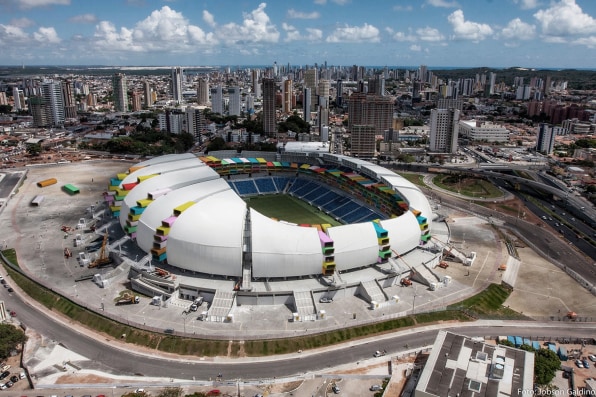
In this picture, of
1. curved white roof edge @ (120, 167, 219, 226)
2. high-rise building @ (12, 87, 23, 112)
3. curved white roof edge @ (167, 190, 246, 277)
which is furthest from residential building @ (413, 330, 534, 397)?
high-rise building @ (12, 87, 23, 112)

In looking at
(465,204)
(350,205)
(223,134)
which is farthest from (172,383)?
(223,134)

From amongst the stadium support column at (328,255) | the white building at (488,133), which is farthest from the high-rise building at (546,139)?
the stadium support column at (328,255)

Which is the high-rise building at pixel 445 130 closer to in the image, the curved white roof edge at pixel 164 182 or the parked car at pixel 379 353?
the curved white roof edge at pixel 164 182

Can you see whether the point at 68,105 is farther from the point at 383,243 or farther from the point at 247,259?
the point at 383,243

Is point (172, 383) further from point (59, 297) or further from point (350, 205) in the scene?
point (350, 205)

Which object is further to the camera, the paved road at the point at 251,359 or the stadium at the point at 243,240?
the stadium at the point at 243,240

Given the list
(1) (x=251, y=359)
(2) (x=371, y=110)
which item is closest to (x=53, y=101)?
(2) (x=371, y=110)

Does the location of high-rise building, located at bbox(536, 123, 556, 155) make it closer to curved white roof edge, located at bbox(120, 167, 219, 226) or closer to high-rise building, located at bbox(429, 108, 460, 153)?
high-rise building, located at bbox(429, 108, 460, 153)

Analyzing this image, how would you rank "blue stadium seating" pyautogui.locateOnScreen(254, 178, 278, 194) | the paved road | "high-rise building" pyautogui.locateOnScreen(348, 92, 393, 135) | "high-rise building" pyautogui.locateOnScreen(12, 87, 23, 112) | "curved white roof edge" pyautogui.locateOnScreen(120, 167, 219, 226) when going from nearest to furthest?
the paved road → "curved white roof edge" pyautogui.locateOnScreen(120, 167, 219, 226) → "blue stadium seating" pyautogui.locateOnScreen(254, 178, 278, 194) → "high-rise building" pyautogui.locateOnScreen(348, 92, 393, 135) → "high-rise building" pyautogui.locateOnScreen(12, 87, 23, 112)
